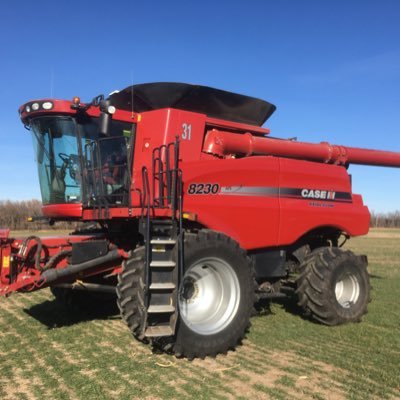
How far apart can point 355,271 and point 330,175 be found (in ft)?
5.13

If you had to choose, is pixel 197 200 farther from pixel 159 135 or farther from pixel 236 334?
pixel 236 334

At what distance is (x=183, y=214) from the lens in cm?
549

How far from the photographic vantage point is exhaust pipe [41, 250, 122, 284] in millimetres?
5508

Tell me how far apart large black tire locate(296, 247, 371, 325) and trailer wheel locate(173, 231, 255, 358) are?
1.44 metres

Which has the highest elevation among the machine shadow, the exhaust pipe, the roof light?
the roof light

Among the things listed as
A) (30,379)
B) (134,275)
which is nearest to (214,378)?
(134,275)

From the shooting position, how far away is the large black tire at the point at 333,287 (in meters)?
6.66

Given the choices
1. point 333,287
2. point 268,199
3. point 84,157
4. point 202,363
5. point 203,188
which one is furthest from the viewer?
point 333,287

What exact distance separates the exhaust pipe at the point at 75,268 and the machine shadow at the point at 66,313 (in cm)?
131

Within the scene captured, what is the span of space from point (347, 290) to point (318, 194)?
5.11 ft

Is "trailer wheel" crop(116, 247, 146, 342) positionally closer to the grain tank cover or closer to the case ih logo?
the grain tank cover

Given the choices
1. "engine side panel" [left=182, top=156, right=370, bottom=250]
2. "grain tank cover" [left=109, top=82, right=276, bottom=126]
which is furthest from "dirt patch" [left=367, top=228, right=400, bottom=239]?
"grain tank cover" [left=109, top=82, right=276, bottom=126]

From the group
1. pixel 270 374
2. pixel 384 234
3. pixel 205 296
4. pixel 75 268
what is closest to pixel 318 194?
pixel 205 296

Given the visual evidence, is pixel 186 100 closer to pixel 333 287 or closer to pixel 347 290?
pixel 333 287
